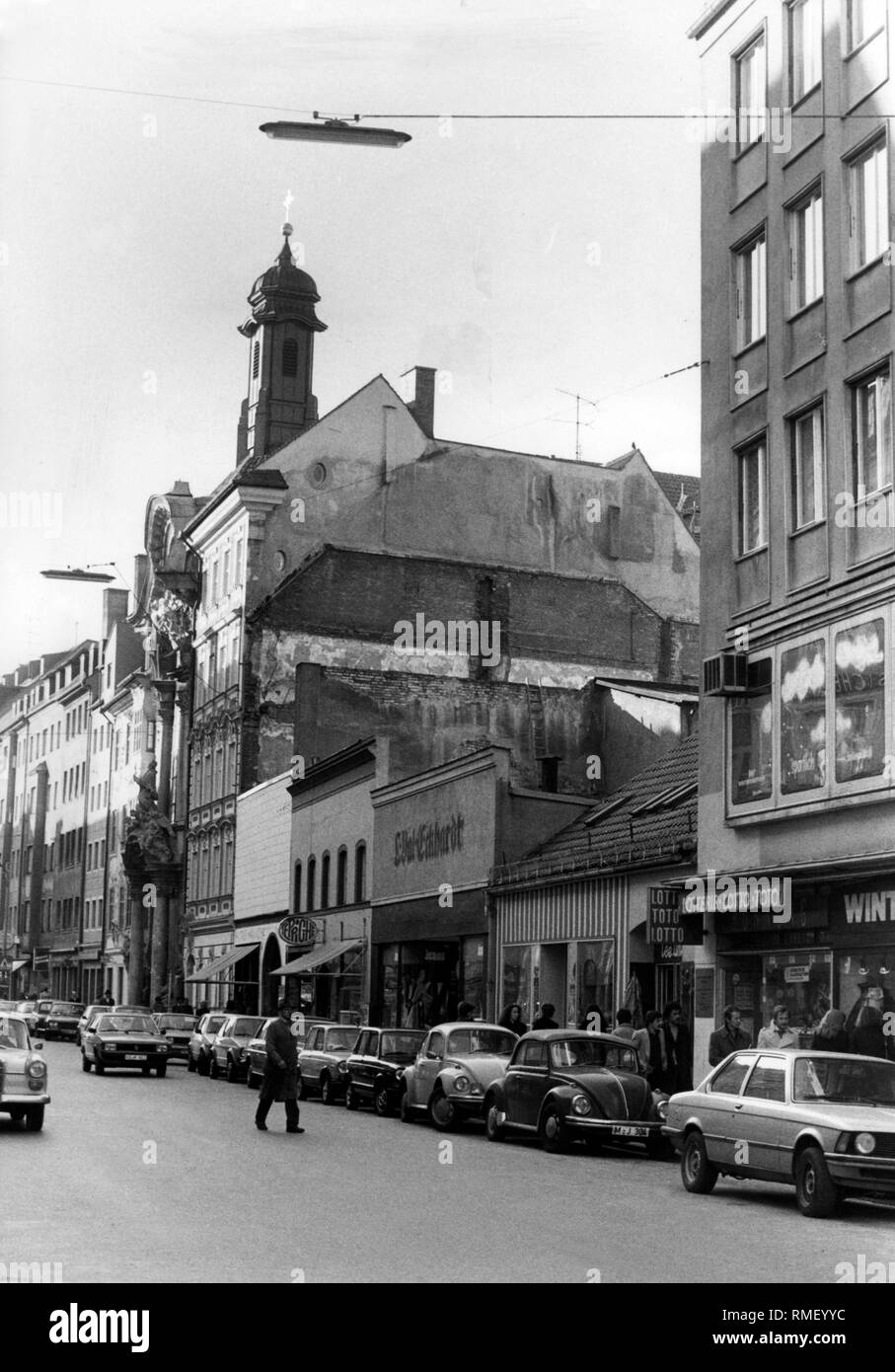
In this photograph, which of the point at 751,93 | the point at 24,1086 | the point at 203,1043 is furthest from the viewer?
the point at 203,1043

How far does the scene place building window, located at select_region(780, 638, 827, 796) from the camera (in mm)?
23688

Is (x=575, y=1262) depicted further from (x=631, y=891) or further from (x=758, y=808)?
(x=631, y=891)

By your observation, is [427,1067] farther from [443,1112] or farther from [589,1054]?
[589,1054]

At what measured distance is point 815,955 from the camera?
78.6 ft

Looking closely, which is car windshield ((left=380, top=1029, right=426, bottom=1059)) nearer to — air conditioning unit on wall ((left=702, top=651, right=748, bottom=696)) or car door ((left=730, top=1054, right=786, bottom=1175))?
air conditioning unit on wall ((left=702, top=651, right=748, bottom=696))

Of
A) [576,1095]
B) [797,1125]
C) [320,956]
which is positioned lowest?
[576,1095]

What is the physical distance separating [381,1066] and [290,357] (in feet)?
132

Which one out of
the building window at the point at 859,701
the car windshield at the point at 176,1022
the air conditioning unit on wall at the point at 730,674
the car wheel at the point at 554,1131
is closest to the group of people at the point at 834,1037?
the car wheel at the point at 554,1131

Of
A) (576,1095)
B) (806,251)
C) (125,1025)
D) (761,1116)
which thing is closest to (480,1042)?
(576,1095)

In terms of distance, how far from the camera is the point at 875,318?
2328cm

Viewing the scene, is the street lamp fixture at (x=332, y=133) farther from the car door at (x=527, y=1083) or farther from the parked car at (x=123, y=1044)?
the parked car at (x=123, y=1044)

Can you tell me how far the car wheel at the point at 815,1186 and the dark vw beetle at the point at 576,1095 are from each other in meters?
5.28

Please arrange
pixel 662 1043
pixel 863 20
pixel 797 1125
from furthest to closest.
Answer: pixel 662 1043 < pixel 863 20 < pixel 797 1125

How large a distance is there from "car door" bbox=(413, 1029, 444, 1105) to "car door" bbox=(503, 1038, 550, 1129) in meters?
2.90
